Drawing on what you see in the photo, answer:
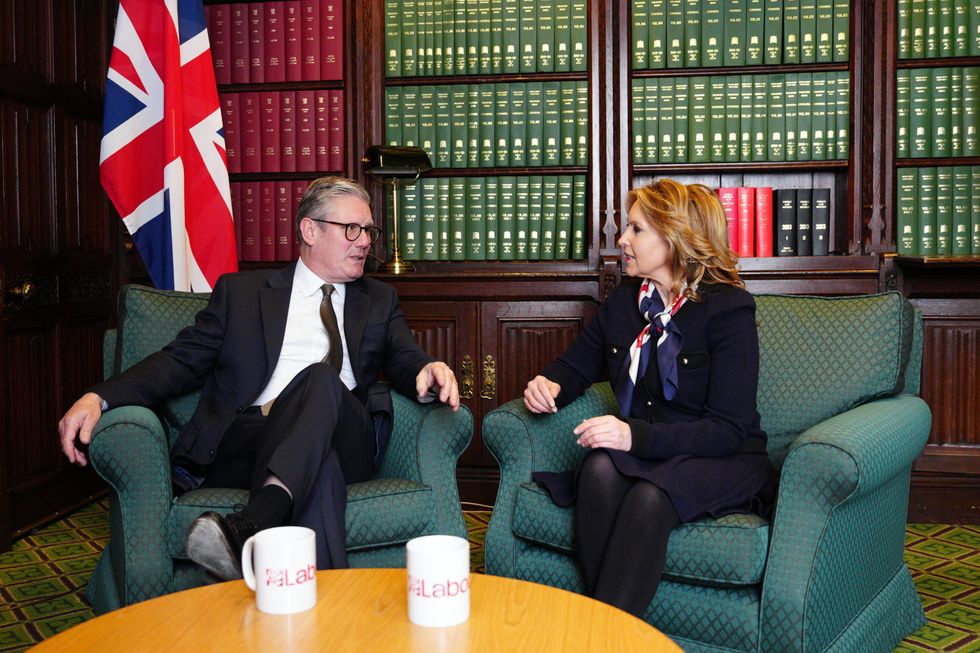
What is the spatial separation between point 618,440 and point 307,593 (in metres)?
0.81

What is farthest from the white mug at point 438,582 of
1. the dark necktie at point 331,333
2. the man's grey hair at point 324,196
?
the man's grey hair at point 324,196

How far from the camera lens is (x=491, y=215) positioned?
3.56 meters

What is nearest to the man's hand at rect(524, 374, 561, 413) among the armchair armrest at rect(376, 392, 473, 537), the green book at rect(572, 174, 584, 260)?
the armchair armrest at rect(376, 392, 473, 537)

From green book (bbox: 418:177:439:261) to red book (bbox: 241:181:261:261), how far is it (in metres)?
0.66

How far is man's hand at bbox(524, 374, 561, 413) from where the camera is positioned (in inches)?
82.8

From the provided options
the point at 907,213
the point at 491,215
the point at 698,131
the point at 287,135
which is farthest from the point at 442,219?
the point at 907,213

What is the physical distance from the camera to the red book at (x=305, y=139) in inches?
142

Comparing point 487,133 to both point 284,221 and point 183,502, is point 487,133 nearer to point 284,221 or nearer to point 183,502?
point 284,221

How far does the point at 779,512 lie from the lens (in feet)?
5.71

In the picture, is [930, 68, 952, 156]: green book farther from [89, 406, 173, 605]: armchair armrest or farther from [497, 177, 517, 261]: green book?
[89, 406, 173, 605]: armchair armrest

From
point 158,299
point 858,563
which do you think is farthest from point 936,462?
point 158,299

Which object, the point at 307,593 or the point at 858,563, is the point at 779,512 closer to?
the point at 858,563

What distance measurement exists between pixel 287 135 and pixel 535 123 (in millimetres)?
976

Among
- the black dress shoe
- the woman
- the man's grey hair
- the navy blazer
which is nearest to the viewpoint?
the black dress shoe
